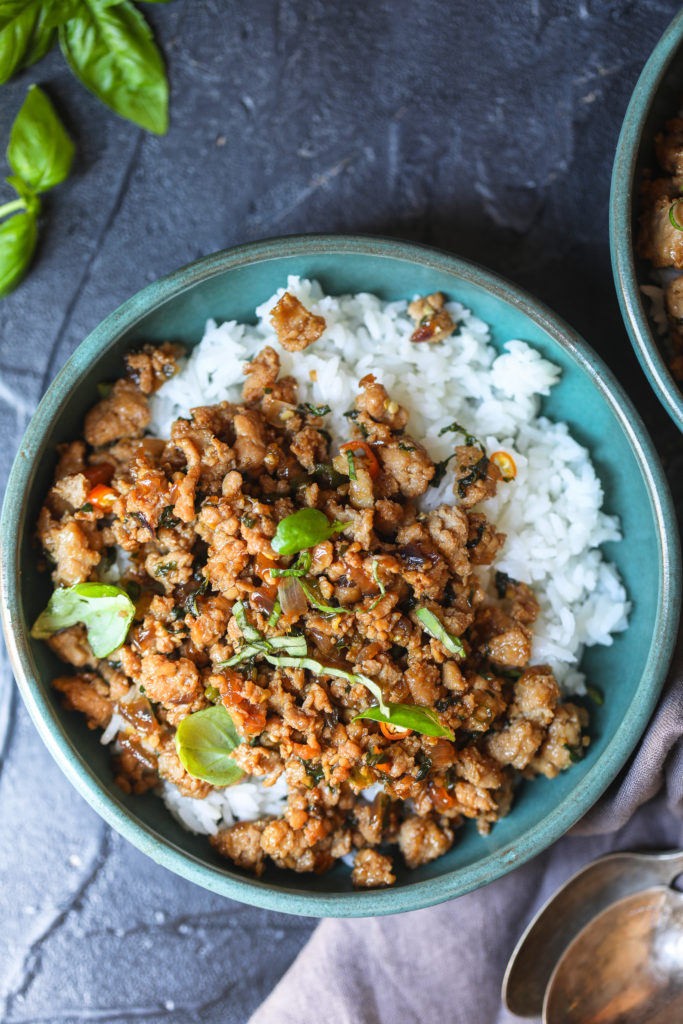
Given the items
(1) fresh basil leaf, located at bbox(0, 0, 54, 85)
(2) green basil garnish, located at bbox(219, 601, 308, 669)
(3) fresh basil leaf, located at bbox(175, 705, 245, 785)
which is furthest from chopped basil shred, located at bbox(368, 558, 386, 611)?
(1) fresh basil leaf, located at bbox(0, 0, 54, 85)

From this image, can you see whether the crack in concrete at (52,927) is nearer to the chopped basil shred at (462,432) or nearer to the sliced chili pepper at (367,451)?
the sliced chili pepper at (367,451)

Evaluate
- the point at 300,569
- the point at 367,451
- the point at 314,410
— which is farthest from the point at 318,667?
the point at 314,410

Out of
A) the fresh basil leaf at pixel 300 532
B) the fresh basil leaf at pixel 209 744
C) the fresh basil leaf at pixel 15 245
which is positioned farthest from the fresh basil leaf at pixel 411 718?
the fresh basil leaf at pixel 15 245

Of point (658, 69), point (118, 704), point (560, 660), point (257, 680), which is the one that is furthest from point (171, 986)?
point (658, 69)

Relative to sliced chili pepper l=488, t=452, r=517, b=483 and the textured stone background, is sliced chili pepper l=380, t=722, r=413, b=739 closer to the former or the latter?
sliced chili pepper l=488, t=452, r=517, b=483

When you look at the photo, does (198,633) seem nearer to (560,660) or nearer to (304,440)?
(304,440)
